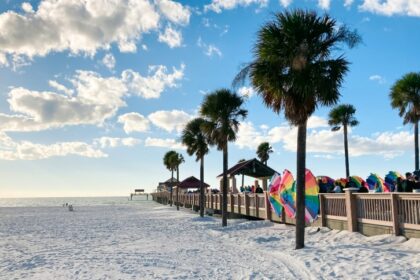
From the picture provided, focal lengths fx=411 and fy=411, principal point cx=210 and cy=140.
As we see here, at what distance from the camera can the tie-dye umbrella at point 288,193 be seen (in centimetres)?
1773

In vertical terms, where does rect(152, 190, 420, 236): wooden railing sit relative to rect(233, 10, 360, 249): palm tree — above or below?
below

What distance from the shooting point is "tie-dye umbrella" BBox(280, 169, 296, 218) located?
17.7 metres

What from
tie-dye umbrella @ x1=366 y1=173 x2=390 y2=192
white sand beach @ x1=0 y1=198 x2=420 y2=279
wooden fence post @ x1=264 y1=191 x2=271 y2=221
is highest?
tie-dye umbrella @ x1=366 y1=173 x2=390 y2=192

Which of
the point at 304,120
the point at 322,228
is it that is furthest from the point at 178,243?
the point at 304,120

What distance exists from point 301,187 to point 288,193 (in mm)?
6020

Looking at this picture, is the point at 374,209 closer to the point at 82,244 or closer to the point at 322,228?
the point at 322,228

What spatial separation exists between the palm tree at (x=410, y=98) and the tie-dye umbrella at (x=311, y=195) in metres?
14.5

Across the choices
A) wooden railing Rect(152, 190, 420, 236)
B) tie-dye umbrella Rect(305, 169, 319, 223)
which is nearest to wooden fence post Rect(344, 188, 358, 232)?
wooden railing Rect(152, 190, 420, 236)

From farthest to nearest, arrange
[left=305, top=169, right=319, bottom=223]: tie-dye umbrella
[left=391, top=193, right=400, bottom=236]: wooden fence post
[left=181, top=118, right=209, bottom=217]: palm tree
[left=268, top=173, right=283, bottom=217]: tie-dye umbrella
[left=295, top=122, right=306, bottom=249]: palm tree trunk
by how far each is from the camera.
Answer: [left=181, top=118, right=209, bottom=217]: palm tree, [left=268, top=173, right=283, bottom=217]: tie-dye umbrella, [left=305, top=169, right=319, bottom=223]: tie-dye umbrella, [left=295, top=122, right=306, bottom=249]: palm tree trunk, [left=391, top=193, right=400, bottom=236]: wooden fence post

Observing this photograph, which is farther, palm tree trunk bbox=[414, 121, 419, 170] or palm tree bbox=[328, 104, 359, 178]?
palm tree bbox=[328, 104, 359, 178]

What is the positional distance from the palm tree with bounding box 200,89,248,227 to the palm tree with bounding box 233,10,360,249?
9.62 metres

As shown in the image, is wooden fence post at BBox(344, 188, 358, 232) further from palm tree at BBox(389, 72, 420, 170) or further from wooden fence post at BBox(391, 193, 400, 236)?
palm tree at BBox(389, 72, 420, 170)

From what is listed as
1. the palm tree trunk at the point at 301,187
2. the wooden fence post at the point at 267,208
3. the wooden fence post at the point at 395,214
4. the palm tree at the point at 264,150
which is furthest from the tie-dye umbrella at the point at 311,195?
the palm tree at the point at 264,150

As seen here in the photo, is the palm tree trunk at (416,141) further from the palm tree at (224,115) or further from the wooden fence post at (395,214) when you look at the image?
the wooden fence post at (395,214)
